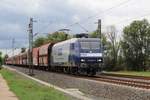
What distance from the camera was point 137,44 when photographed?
96.9 meters

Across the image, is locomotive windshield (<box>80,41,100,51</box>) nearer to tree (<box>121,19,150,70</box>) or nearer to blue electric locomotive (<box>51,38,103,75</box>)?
blue electric locomotive (<box>51,38,103,75</box>)

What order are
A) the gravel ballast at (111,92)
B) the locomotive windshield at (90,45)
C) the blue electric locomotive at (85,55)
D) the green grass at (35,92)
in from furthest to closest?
1. the locomotive windshield at (90,45)
2. the blue electric locomotive at (85,55)
3. the gravel ballast at (111,92)
4. the green grass at (35,92)

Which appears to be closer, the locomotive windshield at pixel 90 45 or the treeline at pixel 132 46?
the locomotive windshield at pixel 90 45

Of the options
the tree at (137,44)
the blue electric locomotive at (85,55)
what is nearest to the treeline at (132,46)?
the tree at (137,44)

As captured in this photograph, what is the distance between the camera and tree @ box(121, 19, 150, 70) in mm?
89619

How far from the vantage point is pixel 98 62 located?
142ft

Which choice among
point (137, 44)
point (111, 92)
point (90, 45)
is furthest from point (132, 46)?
point (111, 92)

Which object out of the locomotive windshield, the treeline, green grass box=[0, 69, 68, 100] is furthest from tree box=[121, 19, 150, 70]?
green grass box=[0, 69, 68, 100]

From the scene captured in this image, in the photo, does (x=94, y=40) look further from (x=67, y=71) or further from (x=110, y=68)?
(x=110, y=68)

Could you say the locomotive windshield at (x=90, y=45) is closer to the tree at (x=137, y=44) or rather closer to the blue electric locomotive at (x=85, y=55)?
the blue electric locomotive at (x=85, y=55)

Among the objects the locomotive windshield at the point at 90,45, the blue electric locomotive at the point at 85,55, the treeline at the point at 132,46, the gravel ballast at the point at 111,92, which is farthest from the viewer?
the treeline at the point at 132,46

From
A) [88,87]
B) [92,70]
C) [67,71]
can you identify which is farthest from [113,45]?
[88,87]

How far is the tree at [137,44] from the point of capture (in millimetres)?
89619

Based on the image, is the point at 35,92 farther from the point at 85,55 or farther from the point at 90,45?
the point at 90,45
